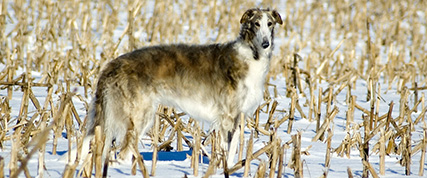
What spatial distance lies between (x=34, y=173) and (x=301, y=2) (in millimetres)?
13007

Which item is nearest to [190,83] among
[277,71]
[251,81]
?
[251,81]

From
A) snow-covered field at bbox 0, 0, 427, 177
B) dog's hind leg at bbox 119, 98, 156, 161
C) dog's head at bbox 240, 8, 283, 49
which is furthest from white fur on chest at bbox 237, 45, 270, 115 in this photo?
dog's hind leg at bbox 119, 98, 156, 161

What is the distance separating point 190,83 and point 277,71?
197 inches

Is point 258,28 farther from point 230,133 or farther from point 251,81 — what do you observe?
point 230,133

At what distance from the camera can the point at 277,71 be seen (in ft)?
32.6

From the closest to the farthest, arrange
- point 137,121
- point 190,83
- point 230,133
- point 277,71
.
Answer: point 137,121
point 190,83
point 230,133
point 277,71

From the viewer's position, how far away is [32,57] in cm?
984

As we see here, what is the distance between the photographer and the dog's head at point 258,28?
515cm

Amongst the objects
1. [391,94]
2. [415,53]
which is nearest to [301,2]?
[415,53]

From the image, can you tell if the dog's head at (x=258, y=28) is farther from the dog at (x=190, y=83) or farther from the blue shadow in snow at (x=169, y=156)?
the blue shadow in snow at (x=169, y=156)

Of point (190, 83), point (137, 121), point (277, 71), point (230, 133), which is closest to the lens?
point (137, 121)

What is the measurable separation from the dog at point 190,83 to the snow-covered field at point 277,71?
342mm

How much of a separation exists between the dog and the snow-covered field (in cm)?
34

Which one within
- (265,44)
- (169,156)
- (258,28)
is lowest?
(169,156)
